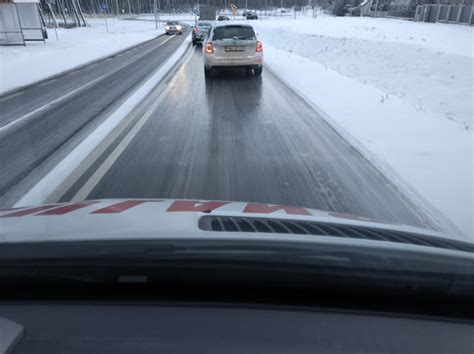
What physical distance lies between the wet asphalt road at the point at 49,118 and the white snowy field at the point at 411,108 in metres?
4.83

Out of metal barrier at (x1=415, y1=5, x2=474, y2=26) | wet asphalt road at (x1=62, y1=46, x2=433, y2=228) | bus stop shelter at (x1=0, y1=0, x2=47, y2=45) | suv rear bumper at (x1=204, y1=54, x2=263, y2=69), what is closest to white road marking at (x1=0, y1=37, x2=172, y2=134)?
wet asphalt road at (x1=62, y1=46, x2=433, y2=228)

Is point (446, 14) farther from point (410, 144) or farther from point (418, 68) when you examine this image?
point (410, 144)

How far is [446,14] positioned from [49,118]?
3310cm

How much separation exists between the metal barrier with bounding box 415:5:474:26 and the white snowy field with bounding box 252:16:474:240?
796 cm

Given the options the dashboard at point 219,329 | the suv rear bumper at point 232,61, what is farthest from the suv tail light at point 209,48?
the dashboard at point 219,329

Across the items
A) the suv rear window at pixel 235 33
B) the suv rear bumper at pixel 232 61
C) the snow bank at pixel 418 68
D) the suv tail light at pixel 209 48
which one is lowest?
the snow bank at pixel 418 68

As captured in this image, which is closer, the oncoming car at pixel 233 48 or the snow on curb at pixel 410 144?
the snow on curb at pixel 410 144

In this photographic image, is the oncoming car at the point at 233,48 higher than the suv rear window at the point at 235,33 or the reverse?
the reverse

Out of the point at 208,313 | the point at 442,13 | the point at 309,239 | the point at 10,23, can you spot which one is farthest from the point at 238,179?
the point at 442,13

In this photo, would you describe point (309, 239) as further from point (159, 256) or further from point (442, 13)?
point (442, 13)

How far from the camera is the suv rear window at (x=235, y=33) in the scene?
1332 cm

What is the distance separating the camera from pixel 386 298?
5.75ft

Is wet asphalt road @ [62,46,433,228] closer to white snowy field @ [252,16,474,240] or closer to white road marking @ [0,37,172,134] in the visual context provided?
white snowy field @ [252,16,474,240]

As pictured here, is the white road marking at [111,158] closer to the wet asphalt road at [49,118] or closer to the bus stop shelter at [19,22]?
the wet asphalt road at [49,118]
